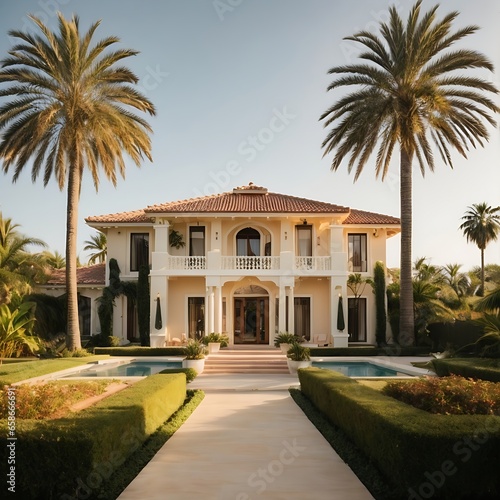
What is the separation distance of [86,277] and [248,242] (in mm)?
9671

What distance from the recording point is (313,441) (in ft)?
33.7

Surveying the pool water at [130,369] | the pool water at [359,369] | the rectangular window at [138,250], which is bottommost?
the pool water at [359,369]

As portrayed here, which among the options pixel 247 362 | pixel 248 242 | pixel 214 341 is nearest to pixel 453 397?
pixel 247 362

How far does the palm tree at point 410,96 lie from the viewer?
2570 centimetres

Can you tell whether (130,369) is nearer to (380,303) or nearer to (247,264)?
(247,264)

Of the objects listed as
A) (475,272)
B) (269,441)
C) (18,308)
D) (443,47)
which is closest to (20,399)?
(269,441)

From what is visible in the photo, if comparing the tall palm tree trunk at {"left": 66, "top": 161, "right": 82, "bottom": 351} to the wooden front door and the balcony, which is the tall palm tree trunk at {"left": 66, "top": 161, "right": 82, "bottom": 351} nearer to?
the balcony

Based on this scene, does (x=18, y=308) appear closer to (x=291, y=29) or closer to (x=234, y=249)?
(x=234, y=249)

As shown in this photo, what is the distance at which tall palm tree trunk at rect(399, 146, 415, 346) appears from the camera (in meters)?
27.8

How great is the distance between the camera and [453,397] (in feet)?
30.4

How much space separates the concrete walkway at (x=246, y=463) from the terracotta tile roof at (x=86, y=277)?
19870 mm

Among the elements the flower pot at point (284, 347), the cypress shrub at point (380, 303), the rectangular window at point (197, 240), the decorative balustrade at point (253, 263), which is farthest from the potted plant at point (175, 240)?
the cypress shrub at point (380, 303)

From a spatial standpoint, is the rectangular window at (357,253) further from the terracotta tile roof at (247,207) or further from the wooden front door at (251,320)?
the wooden front door at (251,320)

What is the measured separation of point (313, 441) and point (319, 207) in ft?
68.5
